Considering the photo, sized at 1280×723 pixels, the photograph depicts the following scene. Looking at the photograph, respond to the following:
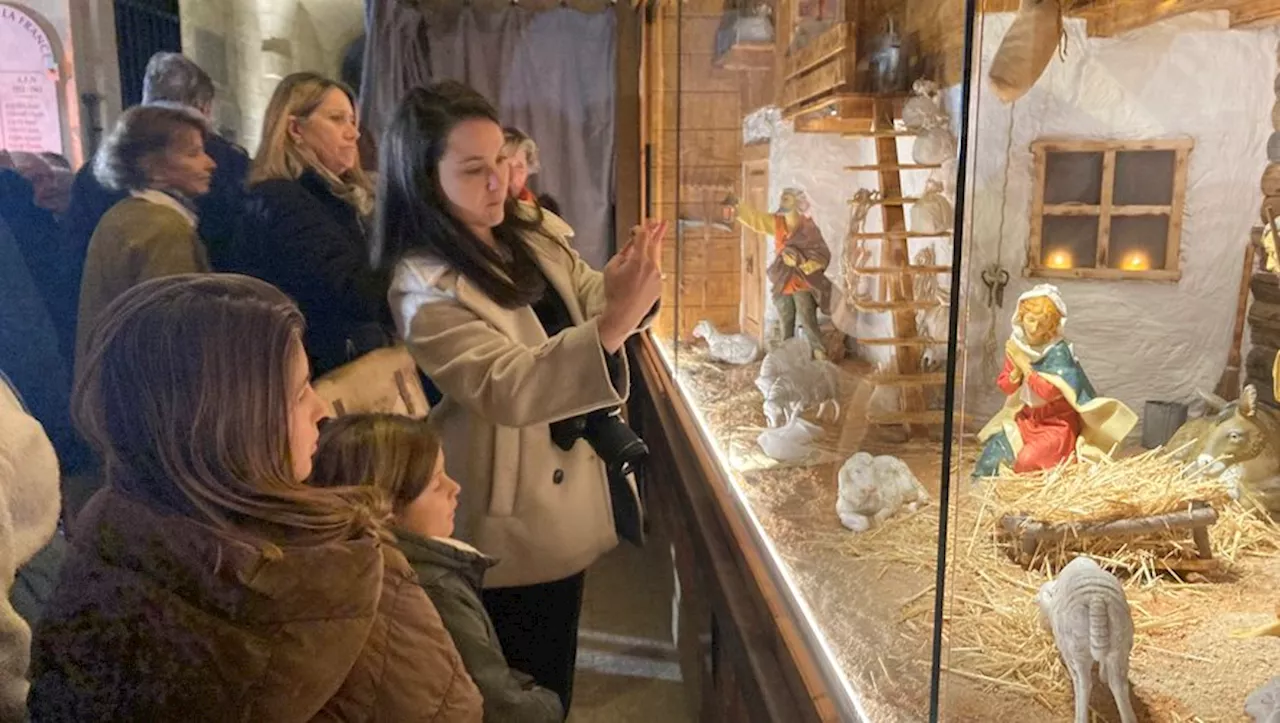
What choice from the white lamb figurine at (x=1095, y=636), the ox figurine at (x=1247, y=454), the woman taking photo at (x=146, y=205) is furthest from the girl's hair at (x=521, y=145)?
the ox figurine at (x=1247, y=454)

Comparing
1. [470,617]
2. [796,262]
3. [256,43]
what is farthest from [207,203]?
[796,262]

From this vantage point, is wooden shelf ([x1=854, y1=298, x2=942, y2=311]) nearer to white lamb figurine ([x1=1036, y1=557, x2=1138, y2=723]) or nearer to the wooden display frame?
the wooden display frame

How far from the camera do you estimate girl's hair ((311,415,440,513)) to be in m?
0.65

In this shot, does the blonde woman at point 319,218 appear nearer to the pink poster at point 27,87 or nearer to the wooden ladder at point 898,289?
the pink poster at point 27,87

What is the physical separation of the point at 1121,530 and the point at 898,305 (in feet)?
2.79

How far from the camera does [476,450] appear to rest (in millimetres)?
788

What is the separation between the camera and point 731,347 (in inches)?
59.1

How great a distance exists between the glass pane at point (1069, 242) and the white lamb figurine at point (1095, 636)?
0.88 metres

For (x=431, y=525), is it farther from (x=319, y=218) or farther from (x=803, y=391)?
(x=803, y=391)

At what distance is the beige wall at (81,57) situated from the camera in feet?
2.21

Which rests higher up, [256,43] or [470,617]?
[256,43]

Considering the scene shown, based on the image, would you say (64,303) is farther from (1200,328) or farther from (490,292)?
(1200,328)

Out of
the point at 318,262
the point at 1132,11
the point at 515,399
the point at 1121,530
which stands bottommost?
the point at 1121,530

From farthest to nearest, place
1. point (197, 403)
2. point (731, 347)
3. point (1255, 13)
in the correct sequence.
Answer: point (1255, 13), point (731, 347), point (197, 403)
